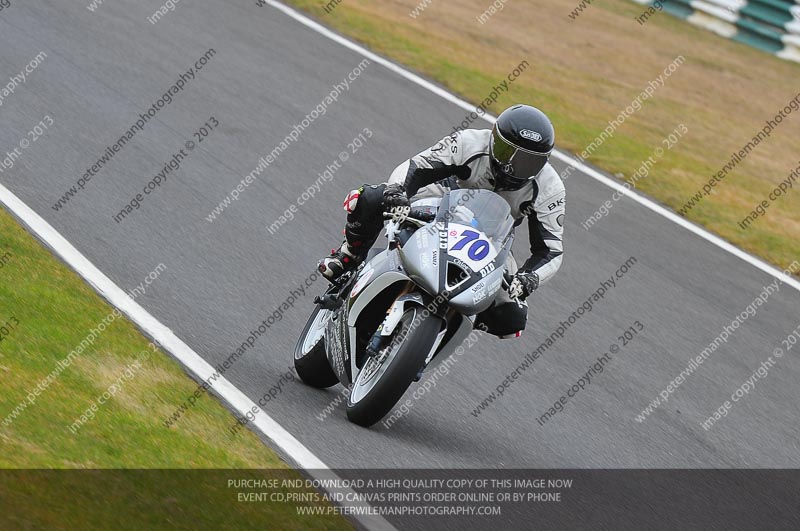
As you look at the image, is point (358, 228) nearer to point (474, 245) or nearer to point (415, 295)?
point (415, 295)

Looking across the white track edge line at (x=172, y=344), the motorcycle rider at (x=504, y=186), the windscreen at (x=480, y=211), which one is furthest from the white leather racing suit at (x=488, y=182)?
the white track edge line at (x=172, y=344)

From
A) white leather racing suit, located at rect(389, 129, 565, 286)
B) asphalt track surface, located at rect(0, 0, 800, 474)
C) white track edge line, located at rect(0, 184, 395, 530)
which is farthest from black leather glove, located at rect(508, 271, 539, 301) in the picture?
white track edge line, located at rect(0, 184, 395, 530)

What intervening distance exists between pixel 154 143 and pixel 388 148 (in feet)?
7.98

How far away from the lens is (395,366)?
240 inches

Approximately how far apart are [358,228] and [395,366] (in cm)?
140

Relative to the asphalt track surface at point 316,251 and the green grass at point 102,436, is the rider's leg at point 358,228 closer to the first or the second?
the asphalt track surface at point 316,251

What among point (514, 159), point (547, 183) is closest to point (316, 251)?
point (547, 183)

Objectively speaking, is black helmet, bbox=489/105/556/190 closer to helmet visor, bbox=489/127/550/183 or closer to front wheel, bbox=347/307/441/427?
helmet visor, bbox=489/127/550/183

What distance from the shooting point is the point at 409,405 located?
7453 millimetres

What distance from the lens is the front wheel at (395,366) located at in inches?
240

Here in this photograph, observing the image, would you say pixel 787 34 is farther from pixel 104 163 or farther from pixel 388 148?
pixel 104 163

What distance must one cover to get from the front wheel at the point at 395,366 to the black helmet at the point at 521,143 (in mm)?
1029
